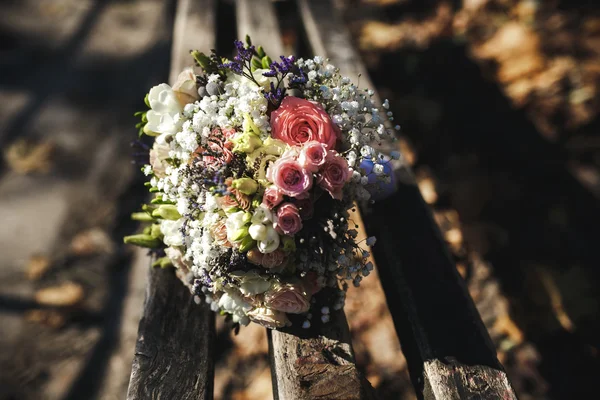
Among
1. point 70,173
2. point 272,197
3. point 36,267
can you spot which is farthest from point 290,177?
point 70,173

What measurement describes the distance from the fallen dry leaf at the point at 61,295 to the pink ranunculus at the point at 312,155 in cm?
180

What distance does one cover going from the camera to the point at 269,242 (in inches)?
46.7

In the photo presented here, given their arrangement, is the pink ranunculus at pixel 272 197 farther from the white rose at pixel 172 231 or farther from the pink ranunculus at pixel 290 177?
the white rose at pixel 172 231

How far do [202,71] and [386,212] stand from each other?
744 mm

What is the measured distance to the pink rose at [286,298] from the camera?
128 cm

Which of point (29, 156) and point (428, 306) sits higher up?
point (29, 156)

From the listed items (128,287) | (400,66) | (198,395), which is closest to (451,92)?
(400,66)

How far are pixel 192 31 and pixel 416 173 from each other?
1.34 meters

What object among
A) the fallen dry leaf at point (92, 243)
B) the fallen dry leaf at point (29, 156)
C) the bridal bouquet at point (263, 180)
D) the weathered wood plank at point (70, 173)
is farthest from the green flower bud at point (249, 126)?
the fallen dry leaf at point (29, 156)

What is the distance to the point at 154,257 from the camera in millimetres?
1606

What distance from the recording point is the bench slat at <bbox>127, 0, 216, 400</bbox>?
1317mm

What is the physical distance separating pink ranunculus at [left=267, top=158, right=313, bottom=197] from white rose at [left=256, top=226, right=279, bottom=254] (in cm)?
10

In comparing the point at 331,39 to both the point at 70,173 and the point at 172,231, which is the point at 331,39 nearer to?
the point at 172,231

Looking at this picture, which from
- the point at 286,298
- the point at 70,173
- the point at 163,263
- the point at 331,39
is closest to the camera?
the point at 286,298
